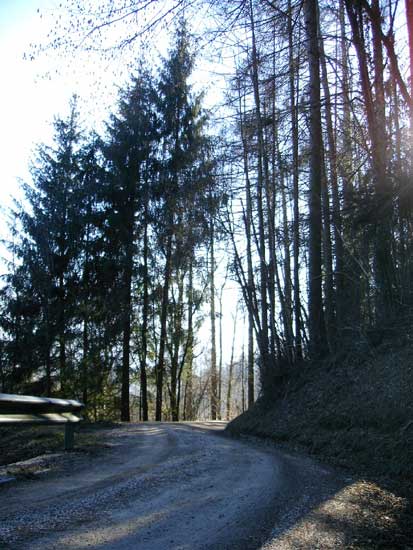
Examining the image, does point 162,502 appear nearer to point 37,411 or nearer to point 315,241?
point 37,411

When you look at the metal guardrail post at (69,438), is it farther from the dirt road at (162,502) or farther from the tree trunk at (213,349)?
the tree trunk at (213,349)

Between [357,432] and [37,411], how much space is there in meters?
4.49

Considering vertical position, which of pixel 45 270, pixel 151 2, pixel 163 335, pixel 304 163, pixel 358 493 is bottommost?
pixel 358 493

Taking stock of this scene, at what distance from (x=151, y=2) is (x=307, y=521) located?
4.94 meters

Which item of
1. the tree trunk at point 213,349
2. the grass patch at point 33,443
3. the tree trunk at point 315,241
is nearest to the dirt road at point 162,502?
the grass patch at point 33,443

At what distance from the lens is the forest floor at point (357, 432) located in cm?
376

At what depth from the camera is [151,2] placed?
5.01 metres

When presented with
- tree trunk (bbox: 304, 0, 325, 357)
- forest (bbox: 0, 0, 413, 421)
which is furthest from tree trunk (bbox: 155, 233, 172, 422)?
tree trunk (bbox: 304, 0, 325, 357)

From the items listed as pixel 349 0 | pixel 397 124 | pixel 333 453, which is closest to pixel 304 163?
pixel 397 124

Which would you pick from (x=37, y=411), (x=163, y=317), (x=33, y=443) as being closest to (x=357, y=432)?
(x=37, y=411)

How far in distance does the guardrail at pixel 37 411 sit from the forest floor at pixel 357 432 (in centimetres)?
338

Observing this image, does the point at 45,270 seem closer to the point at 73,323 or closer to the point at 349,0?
the point at 73,323

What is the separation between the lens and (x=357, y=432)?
7305 millimetres

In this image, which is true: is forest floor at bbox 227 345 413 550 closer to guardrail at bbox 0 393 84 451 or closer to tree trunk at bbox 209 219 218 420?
guardrail at bbox 0 393 84 451
